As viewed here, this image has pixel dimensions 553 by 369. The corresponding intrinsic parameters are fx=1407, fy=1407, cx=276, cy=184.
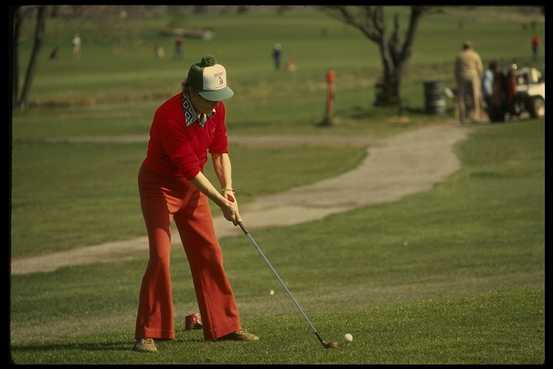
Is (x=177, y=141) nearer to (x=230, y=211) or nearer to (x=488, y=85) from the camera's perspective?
(x=230, y=211)

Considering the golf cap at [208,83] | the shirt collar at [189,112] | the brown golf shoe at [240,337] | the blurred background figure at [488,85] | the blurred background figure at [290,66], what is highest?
the golf cap at [208,83]

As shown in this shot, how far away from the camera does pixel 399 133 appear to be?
3378 cm

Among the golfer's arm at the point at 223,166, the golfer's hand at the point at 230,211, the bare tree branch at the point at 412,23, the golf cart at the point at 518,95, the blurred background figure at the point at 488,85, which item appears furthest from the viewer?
the bare tree branch at the point at 412,23

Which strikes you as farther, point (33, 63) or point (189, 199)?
point (33, 63)

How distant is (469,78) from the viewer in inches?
1325

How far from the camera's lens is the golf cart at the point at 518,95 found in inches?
1289

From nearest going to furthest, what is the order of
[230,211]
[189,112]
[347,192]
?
[189,112] → [230,211] → [347,192]

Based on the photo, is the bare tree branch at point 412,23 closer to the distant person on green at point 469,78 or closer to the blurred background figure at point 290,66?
the distant person on green at point 469,78

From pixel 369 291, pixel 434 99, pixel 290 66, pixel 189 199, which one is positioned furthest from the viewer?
pixel 290 66

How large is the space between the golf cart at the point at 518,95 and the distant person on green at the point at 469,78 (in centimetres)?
53

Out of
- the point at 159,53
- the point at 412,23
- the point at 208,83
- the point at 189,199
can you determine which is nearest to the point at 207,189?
the point at 189,199

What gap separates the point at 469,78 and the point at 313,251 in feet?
57.1

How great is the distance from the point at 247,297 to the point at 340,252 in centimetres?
335

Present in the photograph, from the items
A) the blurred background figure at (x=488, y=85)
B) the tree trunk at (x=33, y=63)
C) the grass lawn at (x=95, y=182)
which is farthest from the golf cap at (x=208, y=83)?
the tree trunk at (x=33, y=63)
